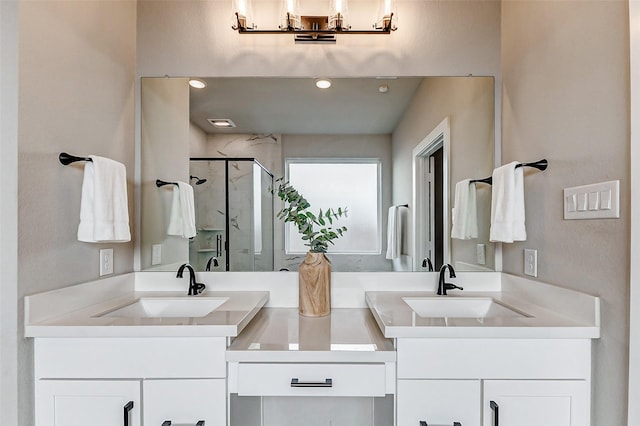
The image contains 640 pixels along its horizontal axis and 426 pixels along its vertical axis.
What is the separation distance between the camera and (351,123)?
1938 mm

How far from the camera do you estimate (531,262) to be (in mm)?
1583

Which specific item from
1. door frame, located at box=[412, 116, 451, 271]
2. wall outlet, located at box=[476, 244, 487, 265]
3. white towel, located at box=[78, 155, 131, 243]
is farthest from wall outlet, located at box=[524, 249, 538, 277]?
white towel, located at box=[78, 155, 131, 243]

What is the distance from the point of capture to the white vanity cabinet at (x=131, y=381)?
1.21 metres

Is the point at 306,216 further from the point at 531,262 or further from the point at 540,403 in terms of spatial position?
the point at 540,403

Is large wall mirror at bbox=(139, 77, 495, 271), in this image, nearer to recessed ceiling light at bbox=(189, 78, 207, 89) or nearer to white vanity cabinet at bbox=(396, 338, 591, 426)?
recessed ceiling light at bbox=(189, 78, 207, 89)

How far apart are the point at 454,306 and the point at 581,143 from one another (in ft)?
2.79

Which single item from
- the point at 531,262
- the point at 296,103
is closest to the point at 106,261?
the point at 296,103

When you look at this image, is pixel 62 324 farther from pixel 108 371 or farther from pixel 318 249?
pixel 318 249

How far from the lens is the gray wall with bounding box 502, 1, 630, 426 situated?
110 cm

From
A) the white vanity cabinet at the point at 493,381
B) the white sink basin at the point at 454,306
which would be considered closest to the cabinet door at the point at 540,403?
the white vanity cabinet at the point at 493,381

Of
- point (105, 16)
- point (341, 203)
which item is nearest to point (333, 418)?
point (341, 203)

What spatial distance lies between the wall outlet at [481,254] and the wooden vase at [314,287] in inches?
31.9

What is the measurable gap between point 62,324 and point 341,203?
1.28 meters
